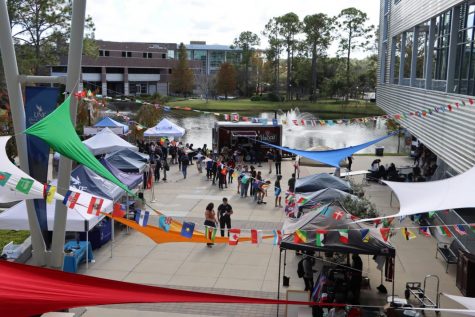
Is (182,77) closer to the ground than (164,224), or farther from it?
farther from it

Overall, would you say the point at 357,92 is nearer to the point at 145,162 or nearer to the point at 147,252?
the point at 145,162

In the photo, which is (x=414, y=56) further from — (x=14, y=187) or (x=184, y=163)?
(x=14, y=187)

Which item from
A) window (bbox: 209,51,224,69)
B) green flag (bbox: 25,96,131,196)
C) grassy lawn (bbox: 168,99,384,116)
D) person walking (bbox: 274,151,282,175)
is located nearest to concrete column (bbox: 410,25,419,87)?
person walking (bbox: 274,151,282,175)

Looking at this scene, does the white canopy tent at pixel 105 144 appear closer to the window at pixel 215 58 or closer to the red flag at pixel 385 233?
the red flag at pixel 385 233

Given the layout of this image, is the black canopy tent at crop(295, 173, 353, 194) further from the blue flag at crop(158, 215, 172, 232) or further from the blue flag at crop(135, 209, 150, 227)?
the blue flag at crop(135, 209, 150, 227)

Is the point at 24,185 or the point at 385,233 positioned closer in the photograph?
the point at 24,185

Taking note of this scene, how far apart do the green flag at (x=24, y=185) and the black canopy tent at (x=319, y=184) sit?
934cm

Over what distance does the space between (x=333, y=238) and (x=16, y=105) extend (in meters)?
7.07

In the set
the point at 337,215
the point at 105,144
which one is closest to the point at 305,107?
the point at 105,144

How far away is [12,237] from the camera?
1623 centimetres

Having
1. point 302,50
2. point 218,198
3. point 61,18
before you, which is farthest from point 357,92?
point 218,198

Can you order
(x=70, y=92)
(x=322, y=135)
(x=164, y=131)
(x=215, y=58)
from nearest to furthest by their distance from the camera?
1. (x=70, y=92)
2. (x=164, y=131)
3. (x=322, y=135)
4. (x=215, y=58)

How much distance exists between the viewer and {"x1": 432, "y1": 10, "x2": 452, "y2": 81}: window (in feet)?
71.9

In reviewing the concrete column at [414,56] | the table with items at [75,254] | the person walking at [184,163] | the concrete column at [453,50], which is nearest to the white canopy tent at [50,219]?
the table with items at [75,254]
